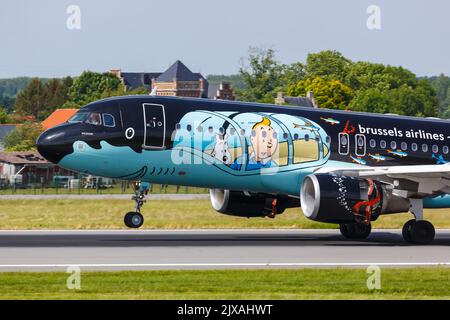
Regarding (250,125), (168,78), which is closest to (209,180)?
(250,125)

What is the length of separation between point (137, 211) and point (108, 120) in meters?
2.92

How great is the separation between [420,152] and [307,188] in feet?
18.8

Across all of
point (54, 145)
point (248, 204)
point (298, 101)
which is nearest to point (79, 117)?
point (54, 145)

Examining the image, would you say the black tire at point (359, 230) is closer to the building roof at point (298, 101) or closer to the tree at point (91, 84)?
the building roof at point (298, 101)

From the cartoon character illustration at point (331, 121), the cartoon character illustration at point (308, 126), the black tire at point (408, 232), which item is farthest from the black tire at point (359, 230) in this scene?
the cartoon character illustration at point (308, 126)

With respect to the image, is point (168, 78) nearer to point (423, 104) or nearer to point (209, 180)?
point (423, 104)

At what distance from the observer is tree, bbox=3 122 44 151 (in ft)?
396

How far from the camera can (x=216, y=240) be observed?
34.5 m

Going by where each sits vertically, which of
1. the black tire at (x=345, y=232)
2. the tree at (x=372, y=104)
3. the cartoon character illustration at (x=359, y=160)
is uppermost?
the tree at (x=372, y=104)

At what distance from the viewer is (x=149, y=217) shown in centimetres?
4575

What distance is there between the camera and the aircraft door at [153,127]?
32562 millimetres

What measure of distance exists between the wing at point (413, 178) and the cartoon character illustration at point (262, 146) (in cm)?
262

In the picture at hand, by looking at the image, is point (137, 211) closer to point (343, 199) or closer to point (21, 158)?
point (343, 199)
